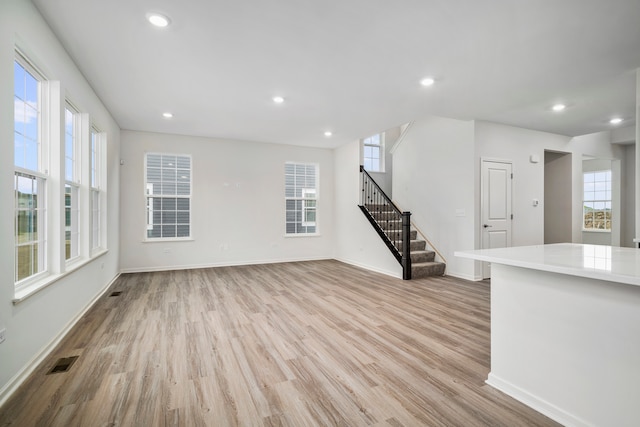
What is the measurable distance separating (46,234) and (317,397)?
2.84 m

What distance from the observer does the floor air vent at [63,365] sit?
232cm

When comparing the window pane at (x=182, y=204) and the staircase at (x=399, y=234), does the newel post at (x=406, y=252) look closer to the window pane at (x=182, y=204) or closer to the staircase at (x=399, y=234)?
the staircase at (x=399, y=234)

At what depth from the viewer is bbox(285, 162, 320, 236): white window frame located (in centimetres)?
758

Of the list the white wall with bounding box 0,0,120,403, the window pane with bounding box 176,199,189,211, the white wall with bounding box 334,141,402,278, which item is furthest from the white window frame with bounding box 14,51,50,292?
the white wall with bounding box 334,141,402,278

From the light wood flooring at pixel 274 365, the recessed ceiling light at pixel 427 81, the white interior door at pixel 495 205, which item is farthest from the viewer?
the white interior door at pixel 495 205

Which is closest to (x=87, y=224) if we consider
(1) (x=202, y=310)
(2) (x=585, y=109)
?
(1) (x=202, y=310)

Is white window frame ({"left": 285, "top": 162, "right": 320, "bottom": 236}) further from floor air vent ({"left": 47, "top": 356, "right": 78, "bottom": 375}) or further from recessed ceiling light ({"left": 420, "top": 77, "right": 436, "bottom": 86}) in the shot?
floor air vent ({"left": 47, "top": 356, "right": 78, "bottom": 375})

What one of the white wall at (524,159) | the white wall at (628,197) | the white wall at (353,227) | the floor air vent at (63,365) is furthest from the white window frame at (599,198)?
the floor air vent at (63,365)

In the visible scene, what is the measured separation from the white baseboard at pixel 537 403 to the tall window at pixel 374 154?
7197 mm

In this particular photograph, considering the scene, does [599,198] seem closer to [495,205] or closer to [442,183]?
[495,205]

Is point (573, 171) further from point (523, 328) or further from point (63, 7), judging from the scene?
point (63, 7)

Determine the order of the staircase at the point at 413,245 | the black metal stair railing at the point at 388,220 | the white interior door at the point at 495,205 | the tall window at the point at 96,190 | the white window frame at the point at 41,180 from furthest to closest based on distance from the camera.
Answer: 1. the staircase at the point at 413,245
2. the black metal stair railing at the point at 388,220
3. the white interior door at the point at 495,205
4. the tall window at the point at 96,190
5. the white window frame at the point at 41,180

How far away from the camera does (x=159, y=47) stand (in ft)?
9.78

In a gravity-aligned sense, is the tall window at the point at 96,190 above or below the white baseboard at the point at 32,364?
above
